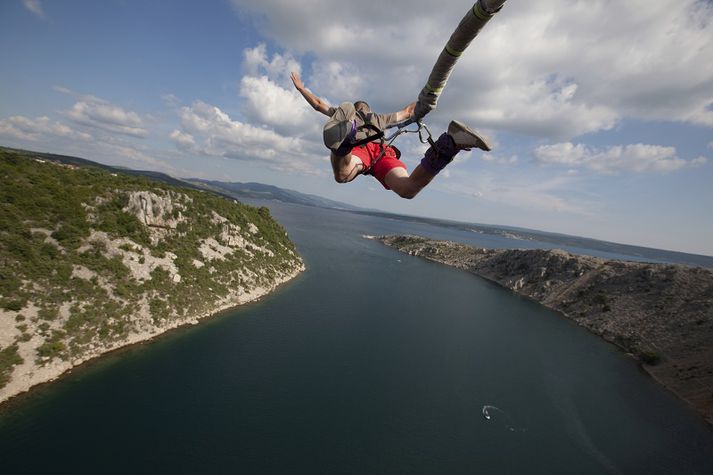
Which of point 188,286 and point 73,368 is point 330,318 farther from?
point 73,368

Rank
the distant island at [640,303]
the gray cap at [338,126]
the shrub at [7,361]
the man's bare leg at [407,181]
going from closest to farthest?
the gray cap at [338,126] → the man's bare leg at [407,181] → the shrub at [7,361] → the distant island at [640,303]

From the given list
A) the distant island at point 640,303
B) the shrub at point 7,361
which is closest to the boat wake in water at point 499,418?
the distant island at point 640,303

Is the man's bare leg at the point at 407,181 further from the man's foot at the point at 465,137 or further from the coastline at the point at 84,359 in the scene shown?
the coastline at the point at 84,359

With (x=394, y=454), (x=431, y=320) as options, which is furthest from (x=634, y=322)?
(x=394, y=454)

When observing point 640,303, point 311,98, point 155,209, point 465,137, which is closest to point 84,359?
point 155,209

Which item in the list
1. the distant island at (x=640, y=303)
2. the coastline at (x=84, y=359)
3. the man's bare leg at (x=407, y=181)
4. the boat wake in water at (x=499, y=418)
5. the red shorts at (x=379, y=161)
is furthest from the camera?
the distant island at (x=640, y=303)
